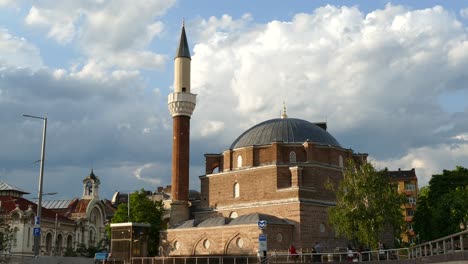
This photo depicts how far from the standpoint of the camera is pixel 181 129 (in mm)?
50938

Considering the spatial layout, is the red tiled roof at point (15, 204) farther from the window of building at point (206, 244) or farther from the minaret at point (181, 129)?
the window of building at point (206, 244)

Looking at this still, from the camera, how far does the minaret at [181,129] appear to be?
164ft

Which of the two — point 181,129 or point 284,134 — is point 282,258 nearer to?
point 284,134

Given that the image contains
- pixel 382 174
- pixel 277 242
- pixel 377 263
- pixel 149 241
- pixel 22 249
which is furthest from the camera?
pixel 22 249

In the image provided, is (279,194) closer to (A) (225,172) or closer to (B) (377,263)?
(A) (225,172)

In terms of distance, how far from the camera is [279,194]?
1836 inches

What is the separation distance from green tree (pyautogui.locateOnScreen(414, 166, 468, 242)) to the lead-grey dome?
1004 centimetres

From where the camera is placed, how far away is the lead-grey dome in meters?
50.3

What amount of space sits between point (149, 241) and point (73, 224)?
19.1 metres

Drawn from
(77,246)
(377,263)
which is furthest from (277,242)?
(77,246)

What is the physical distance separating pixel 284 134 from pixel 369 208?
646 inches

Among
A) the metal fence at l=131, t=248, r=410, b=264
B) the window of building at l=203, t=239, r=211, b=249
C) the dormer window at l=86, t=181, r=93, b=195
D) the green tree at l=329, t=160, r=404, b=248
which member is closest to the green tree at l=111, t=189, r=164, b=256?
the window of building at l=203, t=239, r=211, b=249

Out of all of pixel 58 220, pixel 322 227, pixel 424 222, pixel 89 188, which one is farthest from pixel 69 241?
pixel 424 222

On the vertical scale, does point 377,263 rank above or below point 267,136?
below
